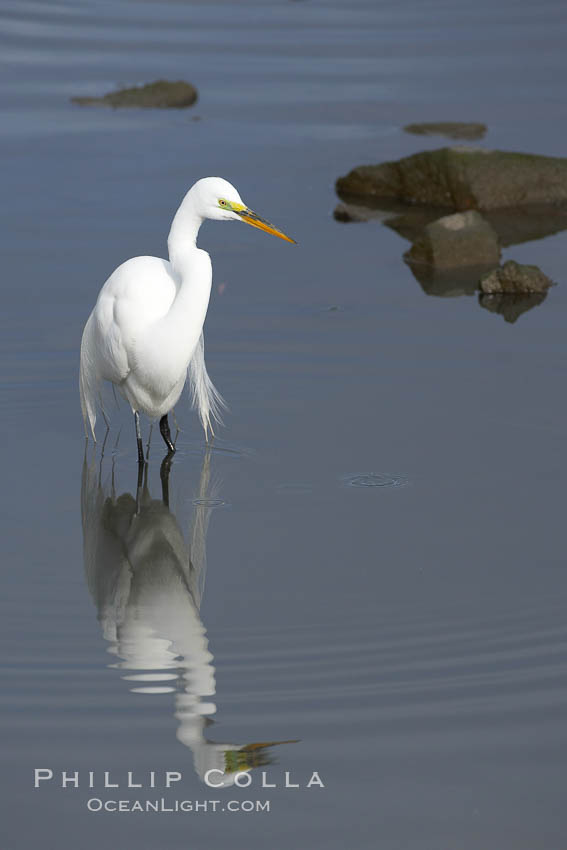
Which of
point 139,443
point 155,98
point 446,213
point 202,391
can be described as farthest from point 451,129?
point 139,443

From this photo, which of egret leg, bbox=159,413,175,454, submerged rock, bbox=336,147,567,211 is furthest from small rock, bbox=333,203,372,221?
egret leg, bbox=159,413,175,454

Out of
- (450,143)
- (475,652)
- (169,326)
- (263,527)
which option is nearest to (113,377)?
(169,326)

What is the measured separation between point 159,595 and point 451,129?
6860 millimetres

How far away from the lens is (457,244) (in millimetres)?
7625

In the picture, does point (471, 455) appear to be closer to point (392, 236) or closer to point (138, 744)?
point (138, 744)

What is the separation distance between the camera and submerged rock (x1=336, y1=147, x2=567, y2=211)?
8656 millimetres

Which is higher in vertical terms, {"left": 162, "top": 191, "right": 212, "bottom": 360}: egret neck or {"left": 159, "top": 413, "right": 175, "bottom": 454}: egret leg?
{"left": 162, "top": 191, "right": 212, "bottom": 360}: egret neck

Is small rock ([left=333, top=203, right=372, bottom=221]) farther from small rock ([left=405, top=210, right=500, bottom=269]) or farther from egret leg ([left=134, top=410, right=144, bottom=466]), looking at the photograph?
egret leg ([left=134, top=410, right=144, bottom=466])

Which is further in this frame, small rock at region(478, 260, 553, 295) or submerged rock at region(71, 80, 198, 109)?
submerged rock at region(71, 80, 198, 109)

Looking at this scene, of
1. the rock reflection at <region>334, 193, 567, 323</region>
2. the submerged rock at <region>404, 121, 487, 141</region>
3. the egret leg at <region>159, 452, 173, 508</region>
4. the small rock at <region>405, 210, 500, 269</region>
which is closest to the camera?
the egret leg at <region>159, 452, 173, 508</region>

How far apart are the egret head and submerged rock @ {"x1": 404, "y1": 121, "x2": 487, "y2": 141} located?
224 inches

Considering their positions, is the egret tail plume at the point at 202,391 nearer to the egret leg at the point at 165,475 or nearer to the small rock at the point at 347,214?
the egret leg at the point at 165,475

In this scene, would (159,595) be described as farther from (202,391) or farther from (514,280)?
(514,280)

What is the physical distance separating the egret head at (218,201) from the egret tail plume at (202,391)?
66cm
